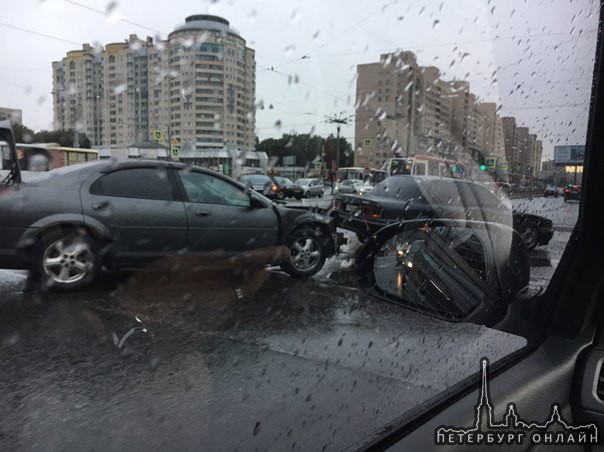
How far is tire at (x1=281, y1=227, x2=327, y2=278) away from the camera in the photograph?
623 cm

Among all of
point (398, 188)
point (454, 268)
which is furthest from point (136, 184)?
point (454, 268)

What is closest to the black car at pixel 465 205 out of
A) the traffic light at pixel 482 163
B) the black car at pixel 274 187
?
the traffic light at pixel 482 163

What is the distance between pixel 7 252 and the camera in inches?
187

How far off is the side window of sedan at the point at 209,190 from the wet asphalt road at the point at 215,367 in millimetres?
1081

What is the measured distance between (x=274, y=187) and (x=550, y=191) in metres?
4.12

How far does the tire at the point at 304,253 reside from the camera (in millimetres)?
6234

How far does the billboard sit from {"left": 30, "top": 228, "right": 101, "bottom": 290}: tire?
14.6 feet

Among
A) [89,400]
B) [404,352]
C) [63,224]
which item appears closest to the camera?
[89,400]

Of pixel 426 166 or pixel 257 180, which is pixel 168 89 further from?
pixel 257 180

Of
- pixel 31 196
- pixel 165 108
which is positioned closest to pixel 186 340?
pixel 165 108

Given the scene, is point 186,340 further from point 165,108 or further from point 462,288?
point 462,288

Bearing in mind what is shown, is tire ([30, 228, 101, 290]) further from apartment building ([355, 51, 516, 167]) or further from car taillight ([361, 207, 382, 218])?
apartment building ([355, 51, 516, 167])

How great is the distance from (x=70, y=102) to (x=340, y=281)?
3.98 meters

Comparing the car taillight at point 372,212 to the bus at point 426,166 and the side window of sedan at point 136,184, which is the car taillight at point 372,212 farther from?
the side window of sedan at point 136,184
